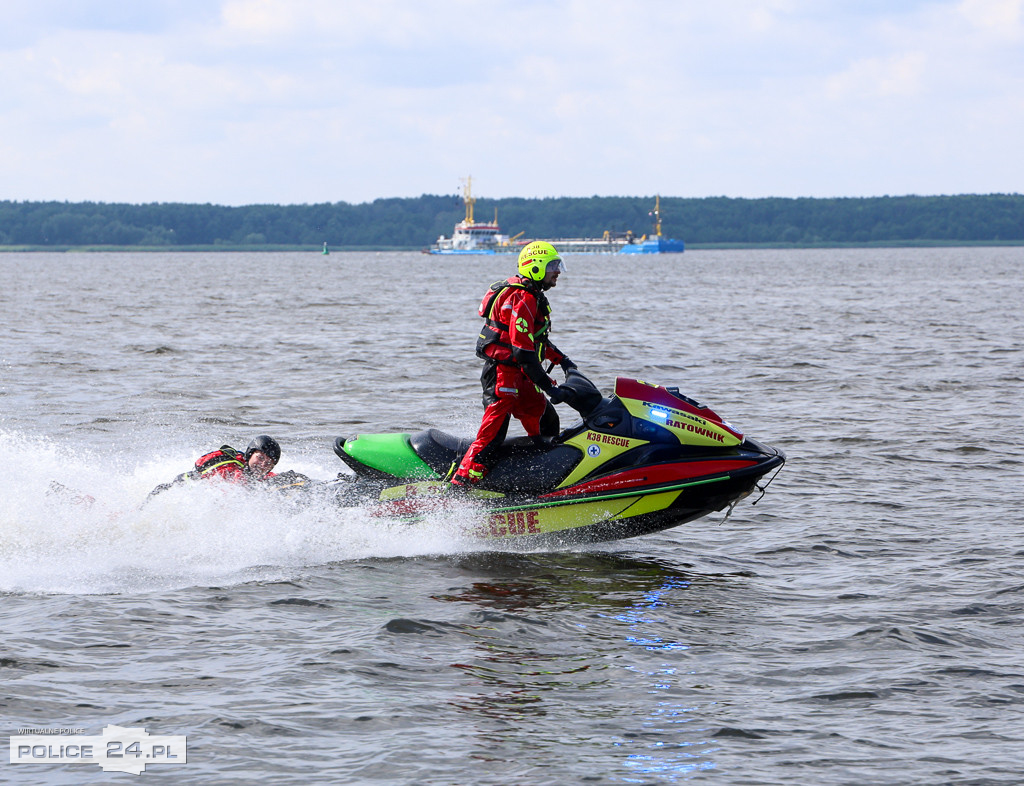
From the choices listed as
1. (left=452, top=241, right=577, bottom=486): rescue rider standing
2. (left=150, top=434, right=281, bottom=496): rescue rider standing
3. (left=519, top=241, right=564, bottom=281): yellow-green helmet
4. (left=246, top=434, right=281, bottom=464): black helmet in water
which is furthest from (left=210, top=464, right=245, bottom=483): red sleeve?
(left=519, top=241, right=564, bottom=281): yellow-green helmet

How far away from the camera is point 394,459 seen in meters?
8.45

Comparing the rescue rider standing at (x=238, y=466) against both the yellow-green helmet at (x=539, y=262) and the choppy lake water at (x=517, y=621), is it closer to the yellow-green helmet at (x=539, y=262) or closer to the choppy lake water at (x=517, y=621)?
Answer: the choppy lake water at (x=517, y=621)

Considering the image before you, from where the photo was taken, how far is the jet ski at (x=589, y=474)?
26.9 ft

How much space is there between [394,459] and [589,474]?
1.40m

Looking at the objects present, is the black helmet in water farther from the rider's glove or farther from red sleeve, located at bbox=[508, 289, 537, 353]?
the rider's glove

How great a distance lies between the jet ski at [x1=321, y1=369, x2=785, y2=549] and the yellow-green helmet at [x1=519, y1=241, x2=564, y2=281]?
2.55 ft

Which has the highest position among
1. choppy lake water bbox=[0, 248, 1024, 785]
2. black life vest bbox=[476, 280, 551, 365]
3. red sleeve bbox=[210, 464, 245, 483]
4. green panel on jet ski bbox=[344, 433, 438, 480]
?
black life vest bbox=[476, 280, 551, 365]

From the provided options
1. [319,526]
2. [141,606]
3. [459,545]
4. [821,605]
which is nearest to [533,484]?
[459,545]

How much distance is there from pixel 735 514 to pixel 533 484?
2830mm

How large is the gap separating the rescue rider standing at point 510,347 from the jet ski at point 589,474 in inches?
5.8

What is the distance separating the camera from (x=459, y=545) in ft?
28.1

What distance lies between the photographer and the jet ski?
8195 mm

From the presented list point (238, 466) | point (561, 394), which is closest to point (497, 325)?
point (561, 394)

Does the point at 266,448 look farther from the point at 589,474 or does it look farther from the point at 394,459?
the point at 589,474
